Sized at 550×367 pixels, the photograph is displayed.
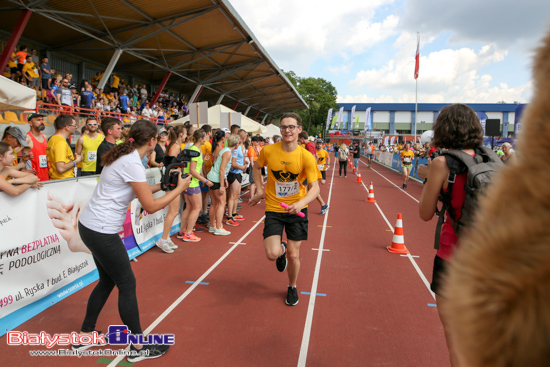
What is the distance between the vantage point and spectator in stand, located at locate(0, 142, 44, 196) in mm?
3751

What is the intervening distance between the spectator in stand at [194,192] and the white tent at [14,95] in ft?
8.56

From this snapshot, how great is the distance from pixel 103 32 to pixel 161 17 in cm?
327

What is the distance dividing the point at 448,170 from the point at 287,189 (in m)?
2.17

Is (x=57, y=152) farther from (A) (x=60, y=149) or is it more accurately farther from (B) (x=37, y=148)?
(B) (x=37, y=148)

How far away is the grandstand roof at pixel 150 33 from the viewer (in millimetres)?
13867

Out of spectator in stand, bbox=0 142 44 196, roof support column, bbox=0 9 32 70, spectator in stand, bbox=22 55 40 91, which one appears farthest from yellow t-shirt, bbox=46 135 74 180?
spectator in stand, bbox=22 55 40 91

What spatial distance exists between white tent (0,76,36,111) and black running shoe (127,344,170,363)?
4.14m

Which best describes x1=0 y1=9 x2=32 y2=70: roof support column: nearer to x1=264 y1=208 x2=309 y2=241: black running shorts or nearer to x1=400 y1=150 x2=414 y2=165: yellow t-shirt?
Answer: x1=264 y1=208 x2=309 y2=241: black running shorts

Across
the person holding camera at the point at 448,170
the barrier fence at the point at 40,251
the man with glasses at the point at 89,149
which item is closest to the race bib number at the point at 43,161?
the man with glasses at the point at 89,149

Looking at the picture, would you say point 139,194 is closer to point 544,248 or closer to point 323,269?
point 544,248

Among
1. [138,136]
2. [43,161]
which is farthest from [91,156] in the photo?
[138,136]

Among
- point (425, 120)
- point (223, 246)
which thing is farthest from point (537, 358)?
point (425, 120)

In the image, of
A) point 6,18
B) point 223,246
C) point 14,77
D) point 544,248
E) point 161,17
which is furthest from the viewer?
point 161,17

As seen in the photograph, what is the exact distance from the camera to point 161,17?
15.8 metres
